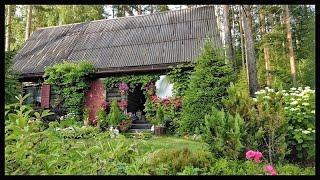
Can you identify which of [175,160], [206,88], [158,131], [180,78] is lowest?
[175,160]

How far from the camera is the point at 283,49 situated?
19.9 metres

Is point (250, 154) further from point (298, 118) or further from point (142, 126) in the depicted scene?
point (142, 126)

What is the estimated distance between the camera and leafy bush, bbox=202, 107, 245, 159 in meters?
5.41

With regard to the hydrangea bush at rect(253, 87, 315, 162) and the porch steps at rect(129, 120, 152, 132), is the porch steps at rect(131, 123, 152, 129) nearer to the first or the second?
the porch steps at rect(129, 120, 152, 132)

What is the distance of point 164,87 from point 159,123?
1.63 meters

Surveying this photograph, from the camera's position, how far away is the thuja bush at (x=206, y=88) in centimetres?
852

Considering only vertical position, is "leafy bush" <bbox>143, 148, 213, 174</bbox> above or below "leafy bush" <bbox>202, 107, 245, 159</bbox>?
below

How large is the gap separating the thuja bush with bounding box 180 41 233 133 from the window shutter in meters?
6.69

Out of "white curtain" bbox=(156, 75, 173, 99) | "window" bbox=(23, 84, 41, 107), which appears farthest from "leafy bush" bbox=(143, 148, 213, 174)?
"window" bbox=(23, 84, 41, 107)

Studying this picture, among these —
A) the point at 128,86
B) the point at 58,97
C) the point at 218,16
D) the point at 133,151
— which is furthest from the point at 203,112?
the point at 58,97

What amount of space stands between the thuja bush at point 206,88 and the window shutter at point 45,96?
21.9 ft

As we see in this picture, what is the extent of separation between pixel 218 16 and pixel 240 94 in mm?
7627

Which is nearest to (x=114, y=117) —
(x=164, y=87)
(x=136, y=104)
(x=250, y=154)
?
(x=164, y=87)

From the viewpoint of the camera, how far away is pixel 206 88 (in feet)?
28.3
